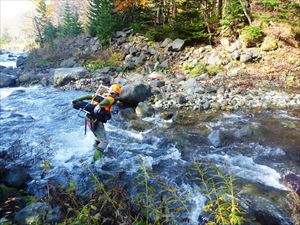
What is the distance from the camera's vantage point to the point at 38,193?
605 centimetres

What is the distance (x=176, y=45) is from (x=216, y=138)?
11221 millimetres

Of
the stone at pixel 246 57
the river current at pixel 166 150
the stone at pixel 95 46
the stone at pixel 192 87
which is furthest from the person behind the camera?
the stone at pixel 95 46

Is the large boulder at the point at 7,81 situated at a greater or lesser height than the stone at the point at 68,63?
lesser

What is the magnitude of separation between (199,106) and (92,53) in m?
14.6

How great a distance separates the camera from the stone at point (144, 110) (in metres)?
10.9

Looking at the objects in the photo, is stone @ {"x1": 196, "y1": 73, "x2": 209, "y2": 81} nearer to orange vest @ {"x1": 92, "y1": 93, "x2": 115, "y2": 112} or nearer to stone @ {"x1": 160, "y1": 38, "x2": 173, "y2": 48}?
stone @ {"x1": 160, "y1": 38, "x2": 173, "y2": 48}

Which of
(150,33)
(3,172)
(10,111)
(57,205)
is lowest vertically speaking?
(10,111)

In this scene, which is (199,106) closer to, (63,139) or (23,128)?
(63,139)

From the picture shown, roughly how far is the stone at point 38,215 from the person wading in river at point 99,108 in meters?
3.30

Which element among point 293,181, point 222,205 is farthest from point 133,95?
point 222,205

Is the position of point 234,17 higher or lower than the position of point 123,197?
higher

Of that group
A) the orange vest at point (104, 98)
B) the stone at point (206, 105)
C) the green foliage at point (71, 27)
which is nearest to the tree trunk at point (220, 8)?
the stone at point (206, 105)

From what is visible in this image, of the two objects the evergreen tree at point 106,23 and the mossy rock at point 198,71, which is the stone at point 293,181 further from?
the evergreen tree at point 106,23

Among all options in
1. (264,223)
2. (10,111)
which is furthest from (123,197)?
(10,111)
